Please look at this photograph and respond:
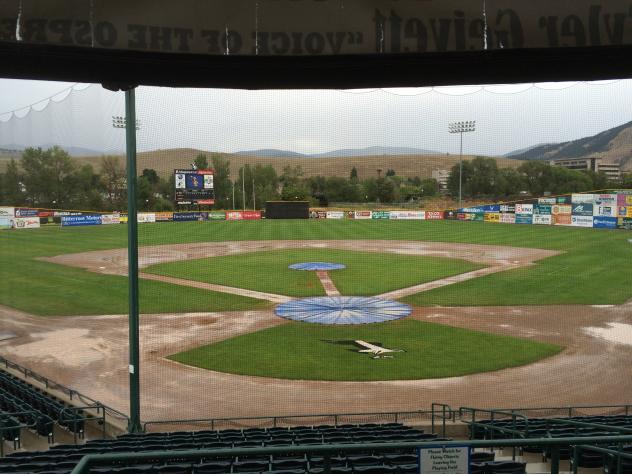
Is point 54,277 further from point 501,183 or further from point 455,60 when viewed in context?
point 501,183

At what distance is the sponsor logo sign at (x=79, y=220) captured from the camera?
4631 centimetres

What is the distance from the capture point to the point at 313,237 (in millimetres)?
41531

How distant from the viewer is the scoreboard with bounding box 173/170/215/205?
1138 centimetres

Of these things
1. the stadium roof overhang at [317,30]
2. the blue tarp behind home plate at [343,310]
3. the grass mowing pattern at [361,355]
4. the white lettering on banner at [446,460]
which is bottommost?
the grass mowing pattern at [361,355]

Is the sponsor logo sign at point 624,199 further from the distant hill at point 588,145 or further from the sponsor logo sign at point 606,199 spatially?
the distant hill at point 588,145

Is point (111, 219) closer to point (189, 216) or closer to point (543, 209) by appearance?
point (189, 216)

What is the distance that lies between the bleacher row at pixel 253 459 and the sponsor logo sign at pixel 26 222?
42432mm

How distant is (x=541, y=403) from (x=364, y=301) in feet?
31.6

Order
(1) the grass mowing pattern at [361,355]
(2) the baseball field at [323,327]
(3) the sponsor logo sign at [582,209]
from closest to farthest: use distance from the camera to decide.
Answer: (2) the baseball field at [323,327] < (1) the grass mowing pattern at [361,355] < (3) the sponsor logo sign at [582,209]

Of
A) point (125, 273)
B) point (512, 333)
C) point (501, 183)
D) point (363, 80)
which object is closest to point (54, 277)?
point (125, 273)

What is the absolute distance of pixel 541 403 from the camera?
10.8m

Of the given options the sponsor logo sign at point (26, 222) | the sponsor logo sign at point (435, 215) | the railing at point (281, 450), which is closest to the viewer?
the railing at point (281, 450)

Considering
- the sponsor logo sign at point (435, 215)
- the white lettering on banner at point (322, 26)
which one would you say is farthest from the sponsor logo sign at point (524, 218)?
the white lettering on banner at point (322, 26)

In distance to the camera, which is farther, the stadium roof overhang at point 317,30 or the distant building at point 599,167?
the distant building at point 599,167
